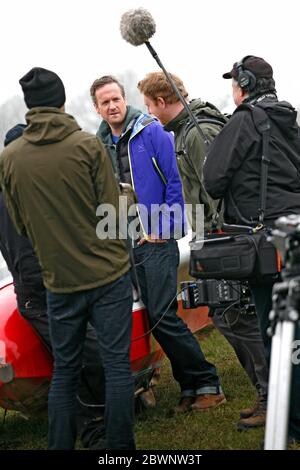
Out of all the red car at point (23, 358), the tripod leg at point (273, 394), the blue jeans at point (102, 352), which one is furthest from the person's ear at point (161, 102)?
the tripod leg at point (273, 394)

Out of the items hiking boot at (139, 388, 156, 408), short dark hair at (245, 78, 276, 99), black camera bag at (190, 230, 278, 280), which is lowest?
hiking boot at (139, 388, 156, 408)

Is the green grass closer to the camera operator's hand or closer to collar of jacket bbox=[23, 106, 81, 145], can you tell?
the camera operator's hand

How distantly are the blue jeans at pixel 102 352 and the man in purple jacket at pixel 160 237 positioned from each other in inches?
48.1

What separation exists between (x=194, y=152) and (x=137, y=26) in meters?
0.93

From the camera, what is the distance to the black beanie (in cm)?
454

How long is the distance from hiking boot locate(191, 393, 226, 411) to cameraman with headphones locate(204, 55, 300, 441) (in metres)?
1.07

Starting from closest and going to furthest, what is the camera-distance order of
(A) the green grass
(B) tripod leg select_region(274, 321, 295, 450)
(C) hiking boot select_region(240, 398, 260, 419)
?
(B) tripod leg select_region(274, 321, 295, 450) < (A) the green grass < (C) hiking boot select_region(240, 398, 260, 419)

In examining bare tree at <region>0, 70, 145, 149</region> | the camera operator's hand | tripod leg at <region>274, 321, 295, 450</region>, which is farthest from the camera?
bare tree at <region>0, 70, 145, 149</region>

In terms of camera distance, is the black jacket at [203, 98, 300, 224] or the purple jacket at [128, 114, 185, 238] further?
the purple jacket at [128, 114, 185, 238]

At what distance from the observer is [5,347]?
527 cm

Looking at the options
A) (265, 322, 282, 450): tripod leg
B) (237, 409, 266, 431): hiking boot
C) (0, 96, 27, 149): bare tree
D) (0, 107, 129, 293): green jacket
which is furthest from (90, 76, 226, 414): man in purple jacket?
(0, 96, 27, 149): bare tree

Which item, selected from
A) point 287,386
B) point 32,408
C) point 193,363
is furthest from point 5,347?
point 287,386
